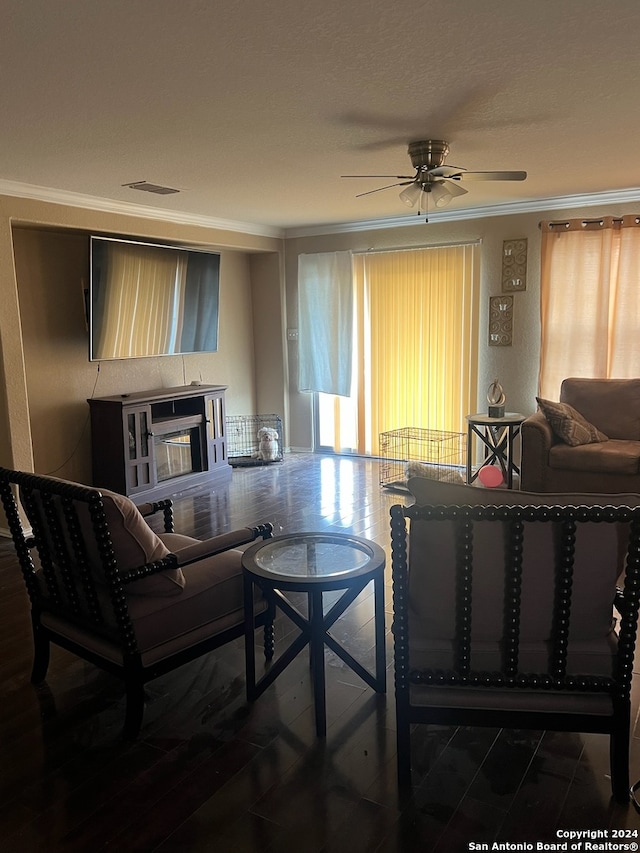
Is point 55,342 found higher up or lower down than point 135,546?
Result: higher up

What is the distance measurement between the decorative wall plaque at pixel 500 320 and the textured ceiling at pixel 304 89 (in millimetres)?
1573

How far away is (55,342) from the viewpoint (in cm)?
526

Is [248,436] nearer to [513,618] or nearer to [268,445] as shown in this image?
[268,445]

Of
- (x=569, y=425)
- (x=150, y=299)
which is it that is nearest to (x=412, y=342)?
(x=569, y=425)

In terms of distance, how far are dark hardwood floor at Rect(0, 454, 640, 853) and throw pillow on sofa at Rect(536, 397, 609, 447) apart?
2600 mm

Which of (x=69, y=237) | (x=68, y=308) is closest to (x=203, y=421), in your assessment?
(x=68, y=308)

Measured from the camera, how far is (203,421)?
6.14m

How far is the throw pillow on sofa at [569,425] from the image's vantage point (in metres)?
4.93

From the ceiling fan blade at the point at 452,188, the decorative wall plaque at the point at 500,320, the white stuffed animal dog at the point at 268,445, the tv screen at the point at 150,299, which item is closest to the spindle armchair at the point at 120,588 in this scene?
the ceiling fan blade at the point at 452,188

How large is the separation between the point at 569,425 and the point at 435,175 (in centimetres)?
226

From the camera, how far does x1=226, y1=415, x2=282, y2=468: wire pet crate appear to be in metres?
7.12

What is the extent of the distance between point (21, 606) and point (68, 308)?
2731mm

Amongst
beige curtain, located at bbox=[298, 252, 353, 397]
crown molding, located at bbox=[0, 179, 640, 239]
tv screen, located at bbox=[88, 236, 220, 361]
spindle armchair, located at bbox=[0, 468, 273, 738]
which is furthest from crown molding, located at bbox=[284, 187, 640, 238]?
spindle armchair, located at bbox=[0, 468, 273, 738]

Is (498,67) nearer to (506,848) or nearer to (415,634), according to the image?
(415,634)
